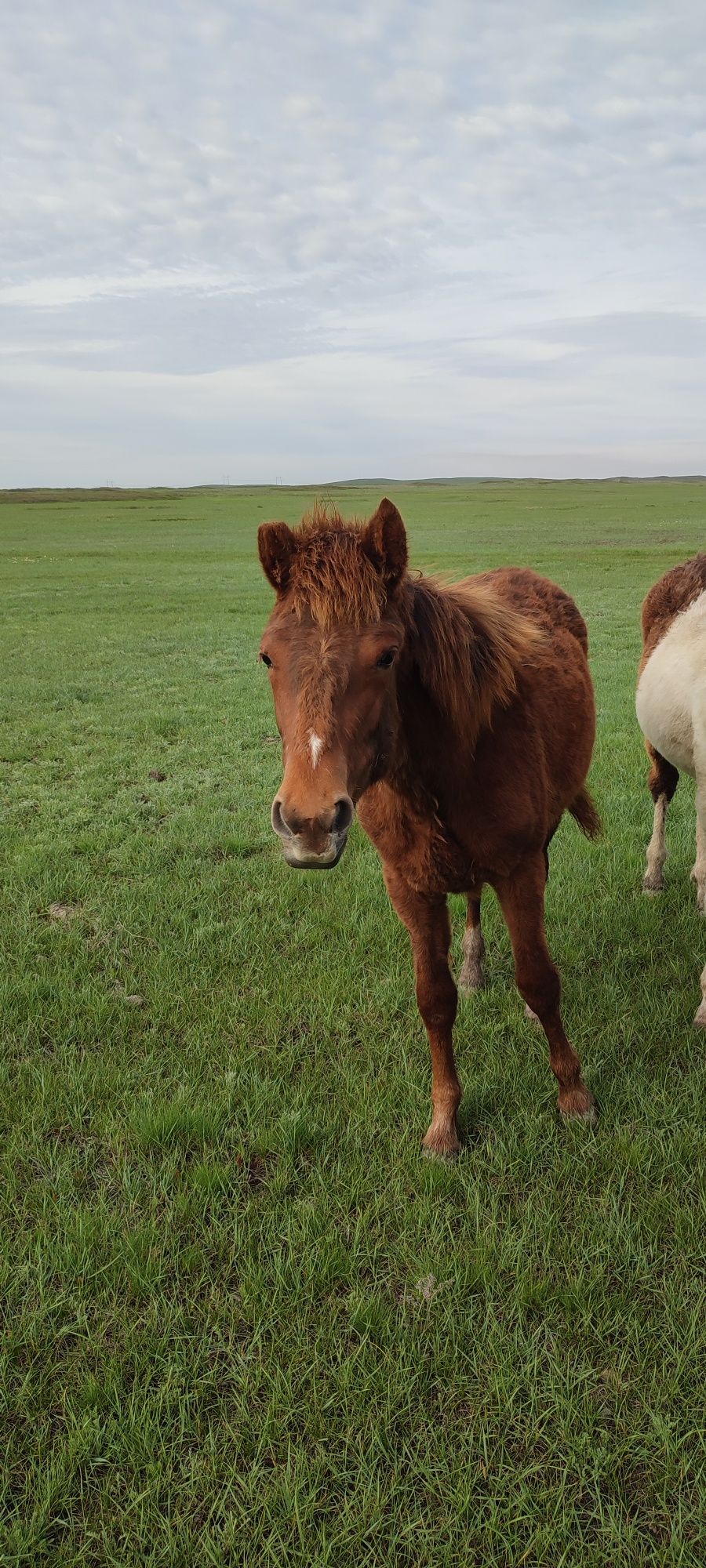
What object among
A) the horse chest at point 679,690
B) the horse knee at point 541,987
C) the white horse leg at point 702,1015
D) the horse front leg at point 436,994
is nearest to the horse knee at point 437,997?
the horse front leg at point 436,994

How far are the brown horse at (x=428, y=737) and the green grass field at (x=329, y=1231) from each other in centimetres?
43

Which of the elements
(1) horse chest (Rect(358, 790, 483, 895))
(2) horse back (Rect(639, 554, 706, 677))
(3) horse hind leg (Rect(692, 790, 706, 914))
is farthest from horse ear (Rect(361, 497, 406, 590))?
(2) horse back (Rect(639, 554, 706, 677))

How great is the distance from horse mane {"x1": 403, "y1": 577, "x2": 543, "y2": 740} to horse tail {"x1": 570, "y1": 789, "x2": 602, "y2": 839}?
193 centimetres

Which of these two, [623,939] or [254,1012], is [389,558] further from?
[623,939]

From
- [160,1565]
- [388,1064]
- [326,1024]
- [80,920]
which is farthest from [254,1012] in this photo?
[160,1565]

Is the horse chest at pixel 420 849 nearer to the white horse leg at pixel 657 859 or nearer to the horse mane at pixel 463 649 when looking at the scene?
the horse mane at pixel 463 649

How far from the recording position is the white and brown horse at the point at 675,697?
179 inches

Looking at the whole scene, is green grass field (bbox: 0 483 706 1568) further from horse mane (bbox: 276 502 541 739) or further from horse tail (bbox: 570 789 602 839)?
horse mane (bbox: 276 502 541 739)

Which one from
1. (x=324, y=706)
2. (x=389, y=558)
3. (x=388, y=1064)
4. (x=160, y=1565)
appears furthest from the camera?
(x=388, y=1064)

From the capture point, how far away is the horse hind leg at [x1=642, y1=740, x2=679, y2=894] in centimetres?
556

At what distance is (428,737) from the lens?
2.94 m

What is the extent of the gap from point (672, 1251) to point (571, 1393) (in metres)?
0.67

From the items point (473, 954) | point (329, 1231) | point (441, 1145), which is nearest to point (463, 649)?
point (441, 1145)

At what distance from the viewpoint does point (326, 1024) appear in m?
4.14
